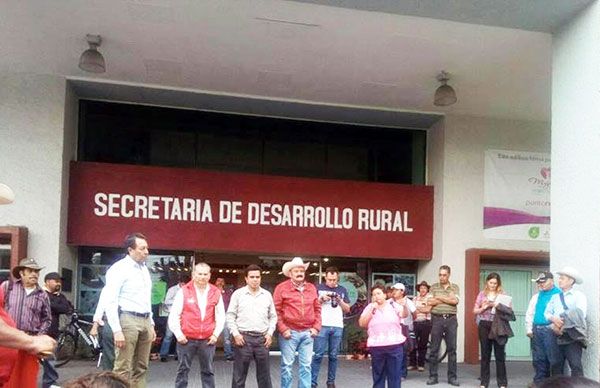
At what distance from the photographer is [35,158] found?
1223cm

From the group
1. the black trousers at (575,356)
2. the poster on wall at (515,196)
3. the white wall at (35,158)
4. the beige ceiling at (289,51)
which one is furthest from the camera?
the poster on wall at (515,196)

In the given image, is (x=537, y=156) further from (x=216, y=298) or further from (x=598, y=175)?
(x=216, y=298)

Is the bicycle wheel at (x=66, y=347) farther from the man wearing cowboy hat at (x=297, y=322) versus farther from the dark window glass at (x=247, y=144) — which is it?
the man wearing cowboy hat at (x=297, y=322)

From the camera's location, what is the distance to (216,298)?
8141mm

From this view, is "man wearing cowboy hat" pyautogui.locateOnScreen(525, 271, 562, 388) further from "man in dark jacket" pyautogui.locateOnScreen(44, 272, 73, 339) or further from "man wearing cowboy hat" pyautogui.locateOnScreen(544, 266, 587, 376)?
"man in dark jacket" pyautogui.locateOnScreen(44, 272, 73, 339)

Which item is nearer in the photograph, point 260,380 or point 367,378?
point 260,380

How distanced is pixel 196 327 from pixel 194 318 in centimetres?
11

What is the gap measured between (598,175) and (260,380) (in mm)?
4752

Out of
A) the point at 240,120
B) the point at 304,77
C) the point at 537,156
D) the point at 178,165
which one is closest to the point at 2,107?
the point at 178,165

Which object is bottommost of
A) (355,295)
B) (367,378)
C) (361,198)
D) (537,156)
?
(367,378)

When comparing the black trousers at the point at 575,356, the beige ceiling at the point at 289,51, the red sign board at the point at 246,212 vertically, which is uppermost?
the beige ceiling at the point at 289,51

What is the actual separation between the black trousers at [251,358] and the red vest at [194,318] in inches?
16.7

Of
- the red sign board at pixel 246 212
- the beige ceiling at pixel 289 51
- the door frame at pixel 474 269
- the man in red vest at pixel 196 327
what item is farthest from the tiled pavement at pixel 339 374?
the beige ceiling at pixel 289 51

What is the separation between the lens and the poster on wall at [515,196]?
1383 centimetres
